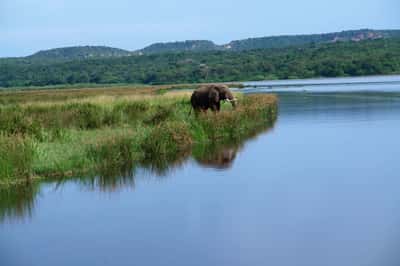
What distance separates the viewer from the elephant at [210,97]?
22.5 meters

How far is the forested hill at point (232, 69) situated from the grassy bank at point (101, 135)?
5940 cm

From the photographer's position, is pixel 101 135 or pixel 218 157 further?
pixel 101 135

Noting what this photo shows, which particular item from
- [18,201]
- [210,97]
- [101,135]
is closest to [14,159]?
[18,201]

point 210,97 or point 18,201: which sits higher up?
point 210,97

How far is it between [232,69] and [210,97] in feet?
236

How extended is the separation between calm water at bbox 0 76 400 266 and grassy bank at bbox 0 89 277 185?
2.04 feet

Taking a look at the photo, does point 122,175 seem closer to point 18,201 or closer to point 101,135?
point 18,201

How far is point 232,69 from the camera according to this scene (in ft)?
308

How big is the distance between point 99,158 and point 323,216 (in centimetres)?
547

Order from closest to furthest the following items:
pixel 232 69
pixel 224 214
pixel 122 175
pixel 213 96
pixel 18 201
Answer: pixel 224 214 → pixel 18 201 → pixel 122 175 → pixel 213 96 → pixel 232 69

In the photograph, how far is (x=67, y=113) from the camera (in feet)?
66.1

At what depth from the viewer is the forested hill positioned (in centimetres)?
8156

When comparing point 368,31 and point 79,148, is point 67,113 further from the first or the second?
point 368,31

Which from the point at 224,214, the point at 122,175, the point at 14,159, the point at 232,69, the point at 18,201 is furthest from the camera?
the point at 232,69
